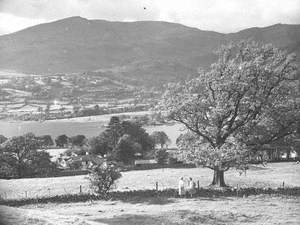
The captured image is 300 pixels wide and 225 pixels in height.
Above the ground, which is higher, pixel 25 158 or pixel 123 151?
pixel 123 151

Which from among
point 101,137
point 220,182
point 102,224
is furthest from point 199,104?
point 101,137

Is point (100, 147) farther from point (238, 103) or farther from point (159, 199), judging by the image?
point (159, 199)

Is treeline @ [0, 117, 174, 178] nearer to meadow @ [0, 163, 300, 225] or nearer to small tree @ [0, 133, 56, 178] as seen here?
small tree @ [0, 133, 56, 178]

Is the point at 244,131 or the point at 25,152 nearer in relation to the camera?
the point at 244,131

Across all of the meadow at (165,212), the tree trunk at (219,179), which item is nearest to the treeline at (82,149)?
the tree trunk at (219,179)

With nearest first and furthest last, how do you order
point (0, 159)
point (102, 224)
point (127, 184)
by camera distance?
point (102, 224)
point (127, 184)
point (0, 159)

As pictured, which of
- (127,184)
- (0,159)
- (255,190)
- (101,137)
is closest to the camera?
(255,190)

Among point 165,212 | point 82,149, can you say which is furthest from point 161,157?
point 165,212

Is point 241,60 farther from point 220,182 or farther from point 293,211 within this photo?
point 293,211
